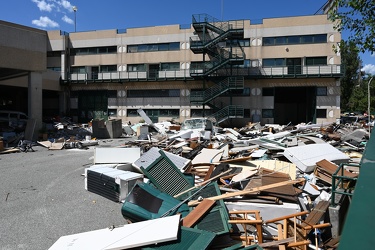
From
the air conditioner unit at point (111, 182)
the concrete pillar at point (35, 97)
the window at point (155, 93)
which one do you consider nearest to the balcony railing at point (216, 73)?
the window at point (155, 93)

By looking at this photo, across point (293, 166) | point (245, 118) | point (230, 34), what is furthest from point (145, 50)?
point (293, 166)

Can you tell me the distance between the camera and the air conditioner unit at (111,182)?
7.18 meters

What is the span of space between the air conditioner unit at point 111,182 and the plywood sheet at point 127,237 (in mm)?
2641

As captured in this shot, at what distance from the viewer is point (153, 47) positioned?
35.5 m

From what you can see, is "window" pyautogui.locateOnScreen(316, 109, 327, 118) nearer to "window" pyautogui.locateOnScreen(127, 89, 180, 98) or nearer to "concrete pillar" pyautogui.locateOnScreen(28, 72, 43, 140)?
"window" pyautogui.locateOnScreen(127, 89, 180, 98)

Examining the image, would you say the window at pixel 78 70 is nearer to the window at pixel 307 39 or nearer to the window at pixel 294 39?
the window at pixel 294 39

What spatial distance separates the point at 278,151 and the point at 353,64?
47538 mm

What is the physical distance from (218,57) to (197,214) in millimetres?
28704

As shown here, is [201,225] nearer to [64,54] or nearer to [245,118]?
[245,118]

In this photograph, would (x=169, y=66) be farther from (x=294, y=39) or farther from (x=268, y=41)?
(x=294, y=39)

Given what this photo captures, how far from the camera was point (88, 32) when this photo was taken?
37.4 m

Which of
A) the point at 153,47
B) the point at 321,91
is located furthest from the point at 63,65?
the point at 321,91

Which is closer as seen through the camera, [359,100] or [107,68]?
[107,68]

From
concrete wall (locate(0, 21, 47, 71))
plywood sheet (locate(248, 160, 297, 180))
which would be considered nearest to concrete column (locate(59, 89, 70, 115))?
concrete wall (locate(0, 21, 47, 71))
